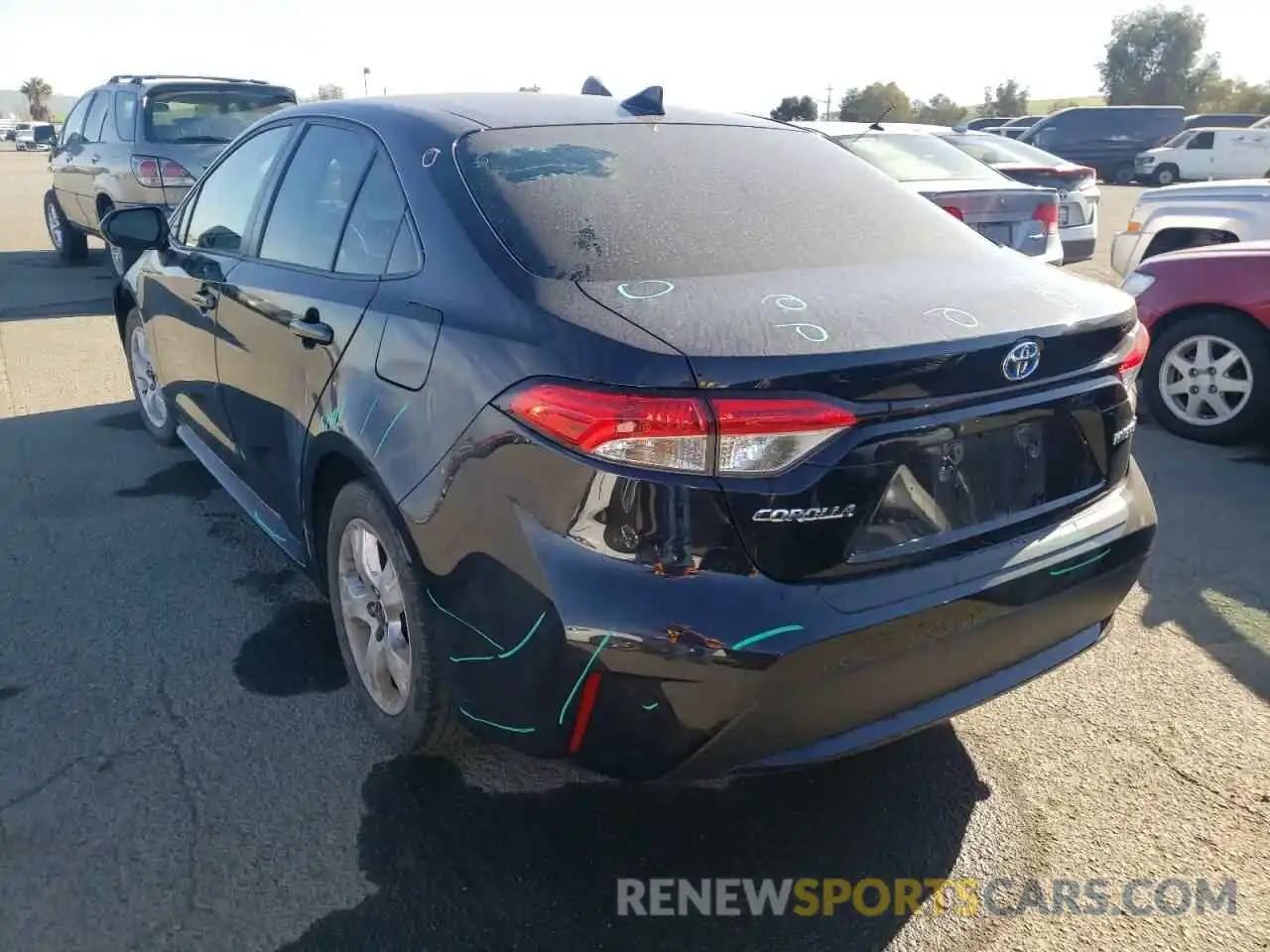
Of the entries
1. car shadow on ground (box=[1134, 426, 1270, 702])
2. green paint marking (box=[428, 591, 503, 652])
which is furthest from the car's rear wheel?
green paint marking (box=[428, 591, 503, 652])

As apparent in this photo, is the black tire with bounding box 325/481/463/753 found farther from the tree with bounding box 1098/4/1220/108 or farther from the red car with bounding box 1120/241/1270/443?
the tree with bounding box 1098/4/1220/108

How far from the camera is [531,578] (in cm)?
202

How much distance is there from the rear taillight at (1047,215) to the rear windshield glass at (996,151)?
2.59 m

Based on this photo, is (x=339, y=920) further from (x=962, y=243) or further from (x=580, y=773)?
(x=962, y=243)

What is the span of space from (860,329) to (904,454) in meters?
0.27

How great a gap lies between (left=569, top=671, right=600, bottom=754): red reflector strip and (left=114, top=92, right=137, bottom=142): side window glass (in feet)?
29.4

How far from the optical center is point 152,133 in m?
9.05

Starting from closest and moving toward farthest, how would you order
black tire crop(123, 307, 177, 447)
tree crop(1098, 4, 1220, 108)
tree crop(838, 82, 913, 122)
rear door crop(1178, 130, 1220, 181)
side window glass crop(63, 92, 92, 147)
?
black tire crop(123, 307, 177, 447), side window glass crop(63, 92, 92, 147), rear door crop(1178, 130, 1220, 181), tree crop(838, 82, 913, 122), tree crop(1098, 4, 1220, 108)

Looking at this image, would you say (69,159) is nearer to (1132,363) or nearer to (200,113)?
(200,113)

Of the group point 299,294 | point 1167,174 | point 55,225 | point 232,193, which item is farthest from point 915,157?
point 1167,174

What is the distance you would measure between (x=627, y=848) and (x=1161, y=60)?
7996cm

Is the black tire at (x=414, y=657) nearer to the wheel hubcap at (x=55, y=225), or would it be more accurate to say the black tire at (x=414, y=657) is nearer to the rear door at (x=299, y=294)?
the rear door at (x=299, y=294)

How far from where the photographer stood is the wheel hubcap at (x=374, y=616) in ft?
8.61

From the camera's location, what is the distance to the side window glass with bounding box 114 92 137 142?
912 centimetres
